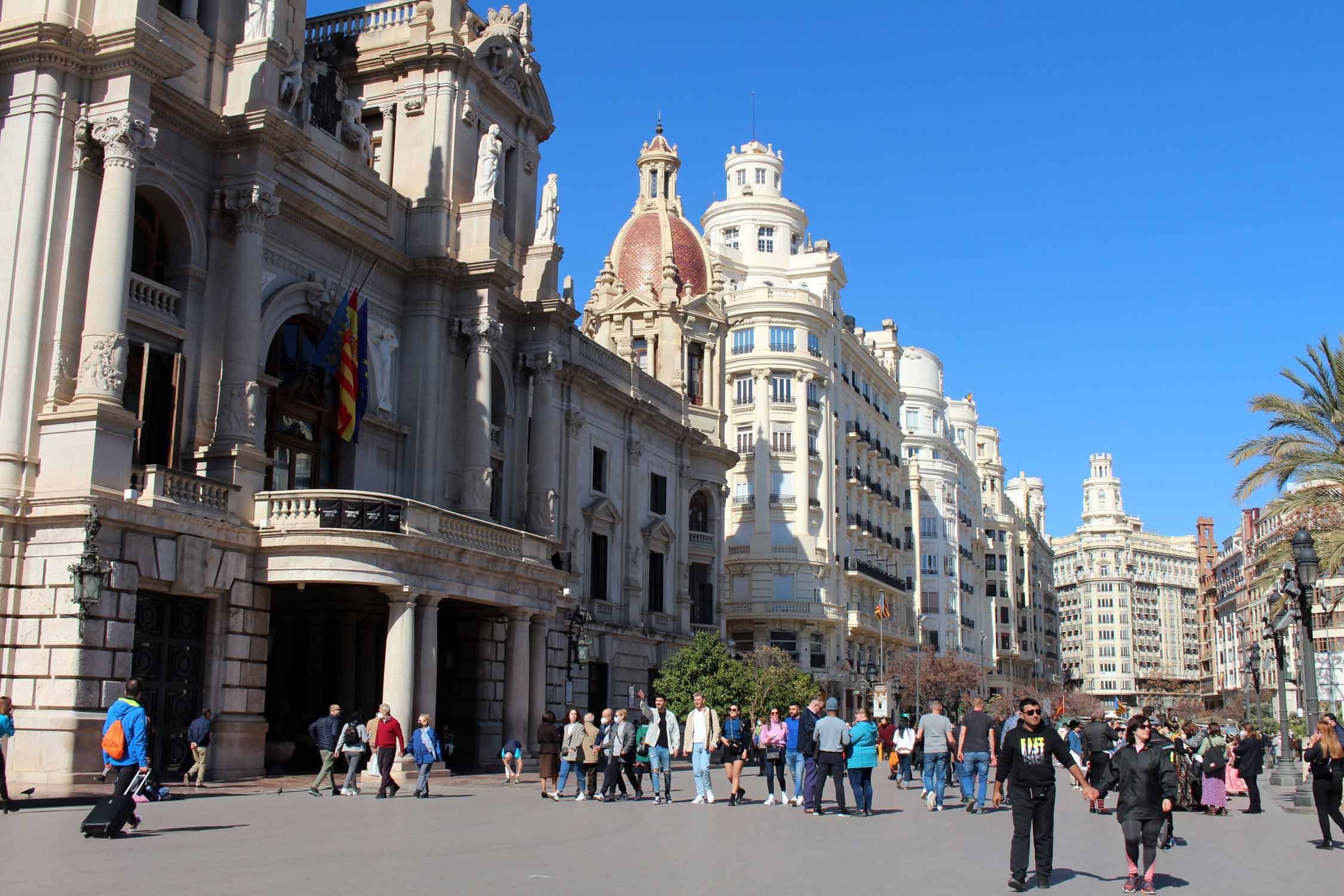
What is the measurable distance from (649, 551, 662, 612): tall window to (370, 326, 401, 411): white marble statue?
16802mm

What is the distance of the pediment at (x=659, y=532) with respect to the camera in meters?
46.9

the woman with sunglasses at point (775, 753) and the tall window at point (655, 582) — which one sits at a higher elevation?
the tall window at point (655, 582)

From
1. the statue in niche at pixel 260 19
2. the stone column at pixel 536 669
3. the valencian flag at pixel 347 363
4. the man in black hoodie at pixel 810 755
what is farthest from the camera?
the stone column at pixel 536 669

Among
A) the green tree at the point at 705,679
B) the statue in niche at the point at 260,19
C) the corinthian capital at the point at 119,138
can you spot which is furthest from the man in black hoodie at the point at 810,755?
the green tree at the point at 705,679

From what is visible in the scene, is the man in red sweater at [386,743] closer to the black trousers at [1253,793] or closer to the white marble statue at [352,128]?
the black trousers at [1253,793]

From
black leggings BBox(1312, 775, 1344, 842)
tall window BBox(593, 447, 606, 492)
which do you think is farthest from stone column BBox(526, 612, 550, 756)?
black leggings BBox(1312, 775, 1344, 842)

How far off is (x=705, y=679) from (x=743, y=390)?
1073 inches

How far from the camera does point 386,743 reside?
22.0 m

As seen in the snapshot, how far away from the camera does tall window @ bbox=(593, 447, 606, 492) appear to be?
44281mm

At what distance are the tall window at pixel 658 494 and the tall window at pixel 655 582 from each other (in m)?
1.62

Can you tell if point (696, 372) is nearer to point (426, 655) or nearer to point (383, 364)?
point (383, 364)

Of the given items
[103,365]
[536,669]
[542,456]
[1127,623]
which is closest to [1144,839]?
[103,365]

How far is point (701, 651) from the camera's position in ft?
141

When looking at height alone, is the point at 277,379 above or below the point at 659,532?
above
